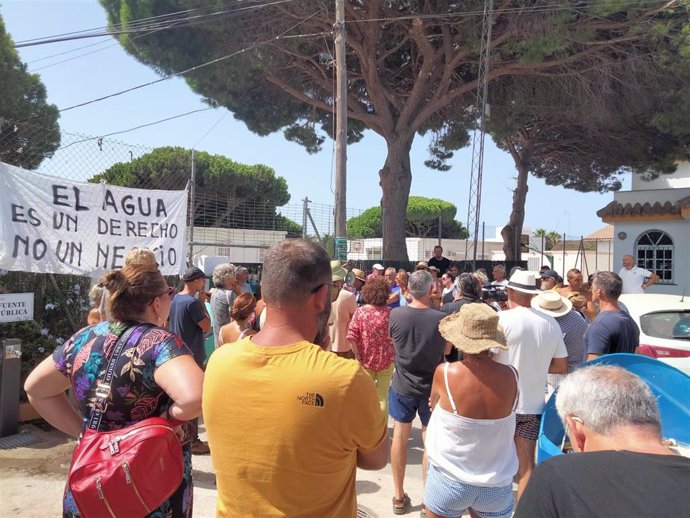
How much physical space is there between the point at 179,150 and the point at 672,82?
21325mm

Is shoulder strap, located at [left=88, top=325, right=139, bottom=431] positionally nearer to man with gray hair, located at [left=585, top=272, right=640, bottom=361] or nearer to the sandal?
the sandal

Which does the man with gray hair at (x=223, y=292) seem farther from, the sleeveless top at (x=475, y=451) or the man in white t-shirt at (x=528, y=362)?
the sleeveless top at (x=475, y=451)

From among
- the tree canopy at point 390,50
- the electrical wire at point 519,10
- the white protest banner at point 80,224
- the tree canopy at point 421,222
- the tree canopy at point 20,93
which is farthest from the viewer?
the tree canopy at point 421,222

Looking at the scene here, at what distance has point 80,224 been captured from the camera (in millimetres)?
5863

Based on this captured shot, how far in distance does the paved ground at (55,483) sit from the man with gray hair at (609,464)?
2800 mm

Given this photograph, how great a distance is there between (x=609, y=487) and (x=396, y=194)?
14.4m

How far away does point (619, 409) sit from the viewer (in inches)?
60.2

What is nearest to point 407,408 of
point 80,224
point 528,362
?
point 528,362

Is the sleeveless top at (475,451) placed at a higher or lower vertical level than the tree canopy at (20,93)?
lower

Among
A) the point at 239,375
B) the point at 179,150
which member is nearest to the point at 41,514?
the point at 239,375

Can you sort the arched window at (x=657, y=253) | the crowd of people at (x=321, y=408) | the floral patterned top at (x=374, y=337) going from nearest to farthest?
the crowd of people at (x=321, y=408) → the floral patterned top at (x=374, y=337) → the arched window at (x=657, y=253)

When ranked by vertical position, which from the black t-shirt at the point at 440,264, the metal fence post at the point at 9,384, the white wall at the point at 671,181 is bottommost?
the metal fence post at the point at 9,384

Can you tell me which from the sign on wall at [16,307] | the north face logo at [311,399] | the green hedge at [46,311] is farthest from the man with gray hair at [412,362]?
the green hedge at [46,311]

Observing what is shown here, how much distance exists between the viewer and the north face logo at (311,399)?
5.15 ft
